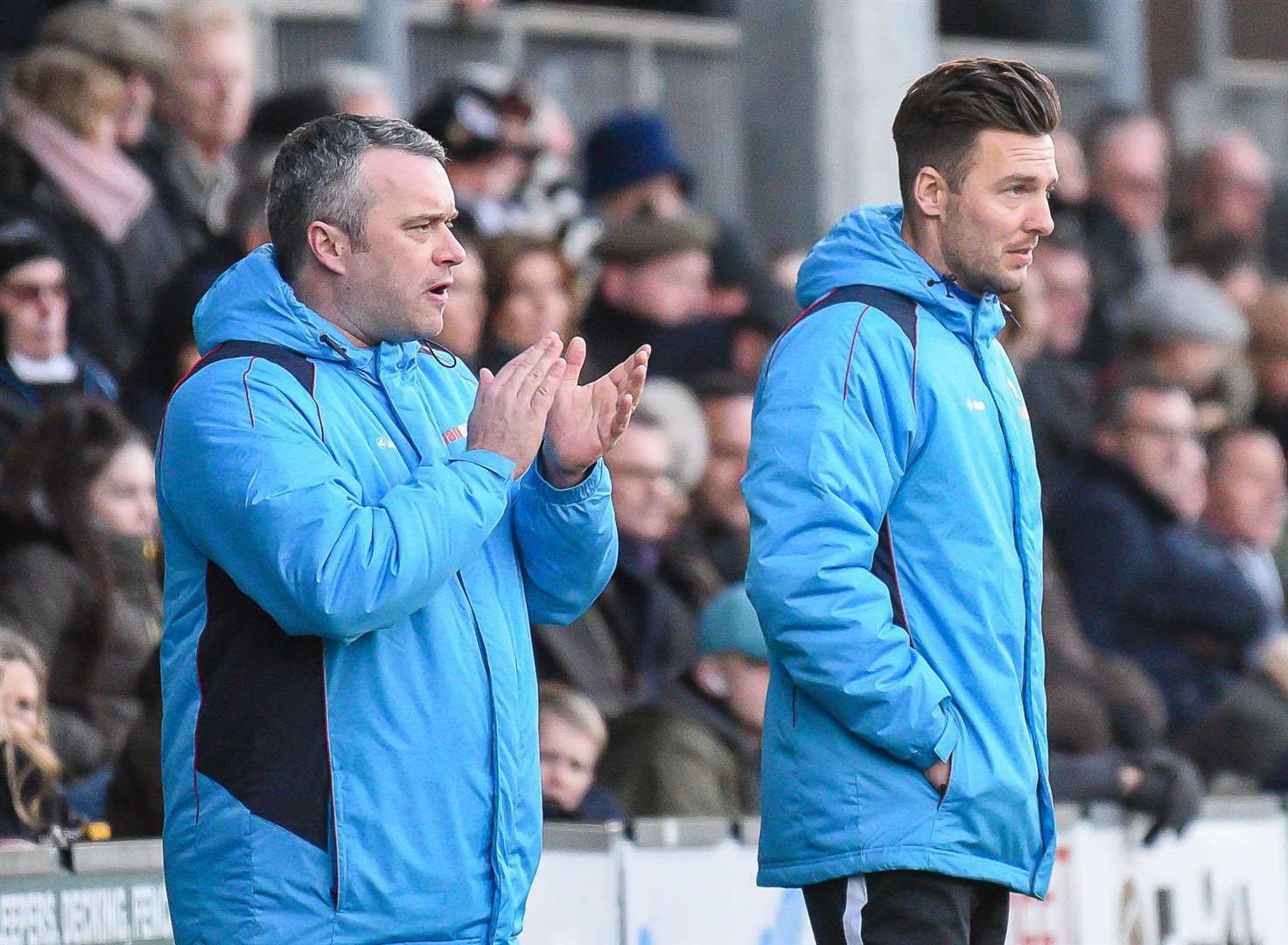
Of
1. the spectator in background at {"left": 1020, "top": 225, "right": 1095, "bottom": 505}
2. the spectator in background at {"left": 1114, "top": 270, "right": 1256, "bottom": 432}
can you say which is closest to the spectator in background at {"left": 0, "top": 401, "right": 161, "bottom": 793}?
the spectator in background at {"left": 1020, "top": 225, "right": 1095, "bottom": 505}

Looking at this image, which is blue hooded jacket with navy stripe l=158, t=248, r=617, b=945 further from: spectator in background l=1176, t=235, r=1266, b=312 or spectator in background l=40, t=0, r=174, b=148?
spectator in background l=1176, t=235, r=1266, b=312

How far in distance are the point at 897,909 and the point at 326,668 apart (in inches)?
38.4

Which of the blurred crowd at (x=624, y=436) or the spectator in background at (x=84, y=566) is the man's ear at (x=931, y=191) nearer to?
the blurred crowd at (x=624, y=436)

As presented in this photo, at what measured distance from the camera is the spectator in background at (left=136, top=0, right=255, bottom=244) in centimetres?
800

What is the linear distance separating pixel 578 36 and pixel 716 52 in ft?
2.84

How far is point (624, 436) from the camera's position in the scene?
7285 millimetres

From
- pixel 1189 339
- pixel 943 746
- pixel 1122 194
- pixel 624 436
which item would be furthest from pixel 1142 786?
pixel 1122 194

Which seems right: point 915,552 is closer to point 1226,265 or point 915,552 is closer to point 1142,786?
point 1142,786

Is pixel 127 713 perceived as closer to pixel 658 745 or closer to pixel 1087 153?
pixel 658 745

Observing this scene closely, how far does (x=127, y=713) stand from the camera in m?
5.98

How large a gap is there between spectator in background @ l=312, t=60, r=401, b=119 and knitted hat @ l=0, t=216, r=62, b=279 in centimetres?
129

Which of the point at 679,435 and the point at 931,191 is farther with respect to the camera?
the point at 679,435

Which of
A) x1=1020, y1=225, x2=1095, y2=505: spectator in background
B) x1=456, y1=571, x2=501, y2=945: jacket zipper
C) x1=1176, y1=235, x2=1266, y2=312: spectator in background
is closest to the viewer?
x1=456, y1=571, x2=501, y2=945: jacket zipper

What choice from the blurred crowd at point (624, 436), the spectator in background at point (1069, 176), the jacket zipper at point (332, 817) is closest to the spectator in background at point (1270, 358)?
the blurred crowd at point (624, 436)
